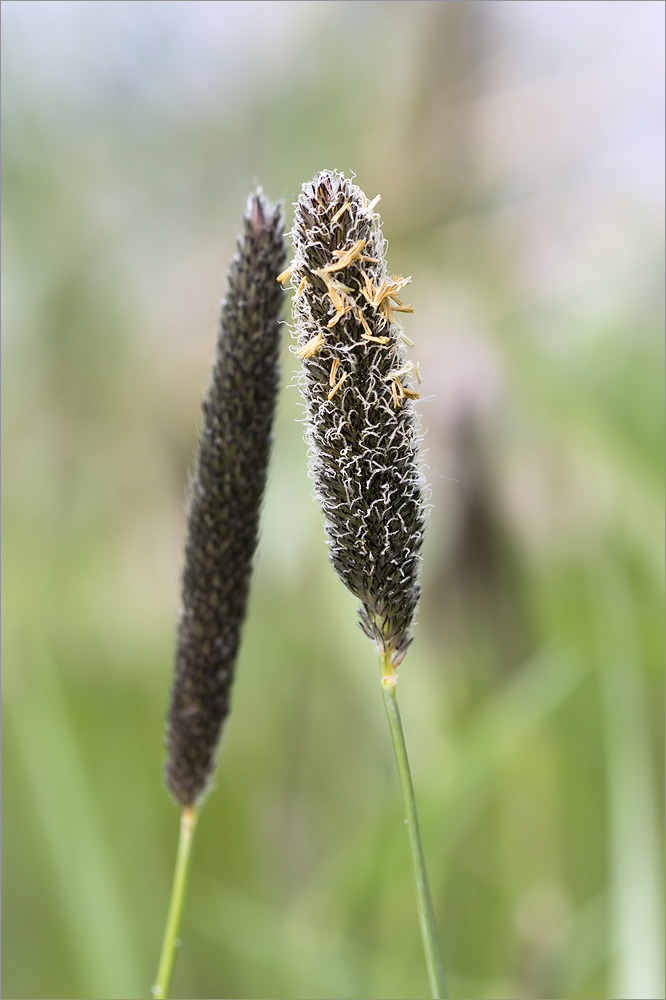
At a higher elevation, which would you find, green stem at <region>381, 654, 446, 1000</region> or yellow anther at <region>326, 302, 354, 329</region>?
yellow anther at <region>326, 302, 354, 329</region>

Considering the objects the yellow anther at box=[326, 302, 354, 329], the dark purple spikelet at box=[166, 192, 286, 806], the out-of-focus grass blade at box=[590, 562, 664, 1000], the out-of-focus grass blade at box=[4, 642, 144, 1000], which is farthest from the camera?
the out-of-focus grass blade at box=[4, 642, 144, 1000]

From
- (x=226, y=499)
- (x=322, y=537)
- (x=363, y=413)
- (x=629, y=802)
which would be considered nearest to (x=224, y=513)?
(x=226, y=499)

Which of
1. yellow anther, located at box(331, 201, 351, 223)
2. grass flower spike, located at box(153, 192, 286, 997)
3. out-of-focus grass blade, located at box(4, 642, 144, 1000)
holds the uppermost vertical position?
yellow anther, located at box(331, 201, 351, 223)

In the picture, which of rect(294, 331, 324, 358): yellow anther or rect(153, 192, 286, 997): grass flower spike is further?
rect(153, 192, 286, 997): grass flower spike

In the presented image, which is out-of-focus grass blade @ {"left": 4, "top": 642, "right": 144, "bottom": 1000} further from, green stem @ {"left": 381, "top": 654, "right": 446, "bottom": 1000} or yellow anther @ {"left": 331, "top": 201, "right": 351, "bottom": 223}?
yellow anther @ {"left": 331, "top": 201, "right": 351, "bottom": 223}

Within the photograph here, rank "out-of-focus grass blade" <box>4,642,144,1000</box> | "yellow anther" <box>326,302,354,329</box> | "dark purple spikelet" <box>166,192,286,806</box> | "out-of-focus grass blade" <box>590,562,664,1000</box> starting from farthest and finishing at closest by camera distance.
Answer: "out-of-focus grass blade" <box>4,642,144,1000</box>, "out-of-focus grass blade" <box>590,562,664,1000</box>, "dark purple spikelet" <box>166,192,286,806</box>, "yellow anther" <box>326,302,354,329</box>

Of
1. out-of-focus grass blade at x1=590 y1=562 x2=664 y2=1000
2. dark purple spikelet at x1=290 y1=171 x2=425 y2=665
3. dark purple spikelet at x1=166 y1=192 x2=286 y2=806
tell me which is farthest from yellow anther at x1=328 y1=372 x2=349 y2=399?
out-of-focus grass blade at x1=590 y1=562 x2=664 y2=1000
